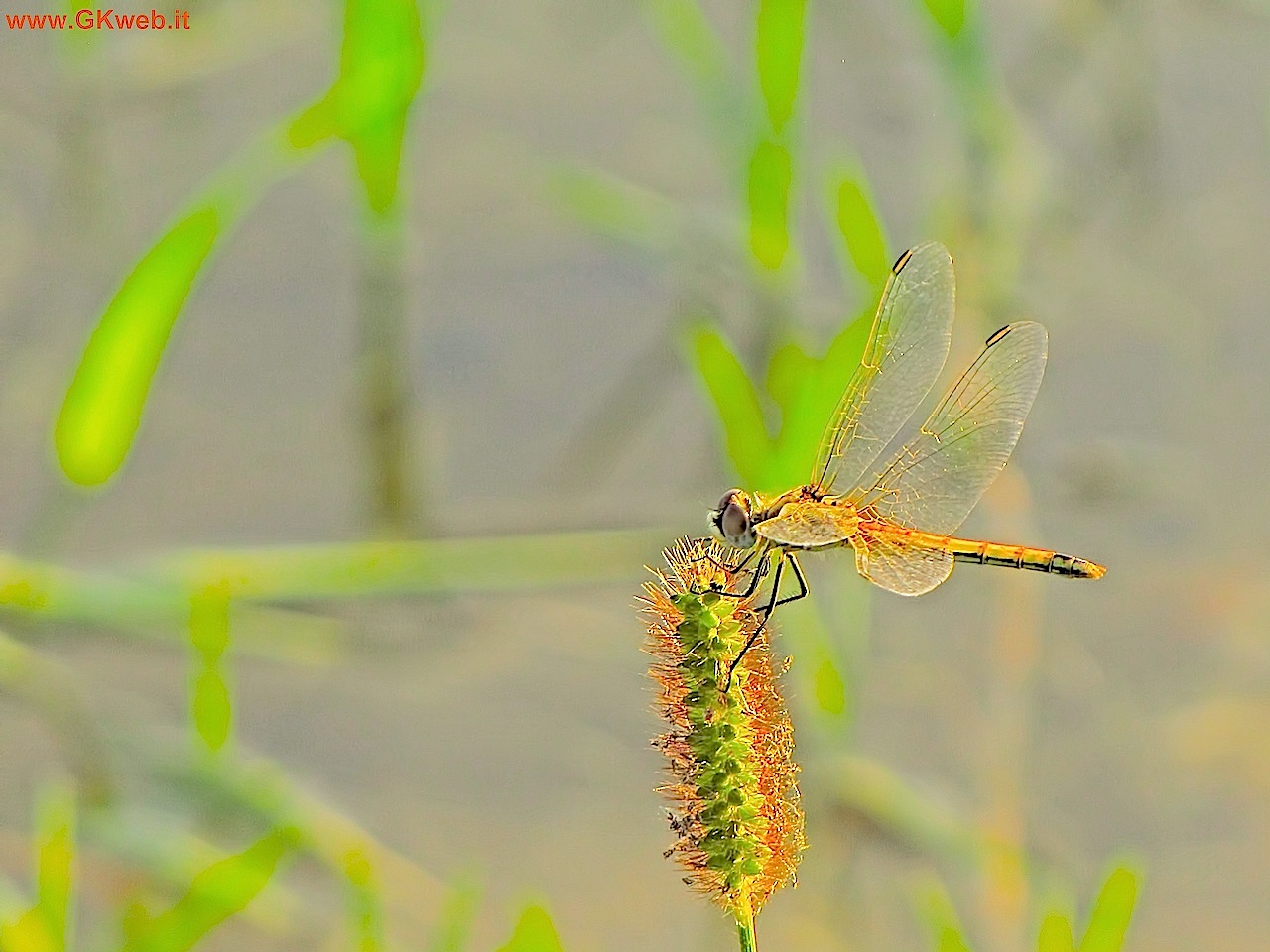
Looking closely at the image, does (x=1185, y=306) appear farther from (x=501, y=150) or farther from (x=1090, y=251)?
(x=501, y=150)

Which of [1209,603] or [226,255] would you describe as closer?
[226,255]

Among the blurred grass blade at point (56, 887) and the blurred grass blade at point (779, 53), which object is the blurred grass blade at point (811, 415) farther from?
the blurred grass blade at point (56, 887)

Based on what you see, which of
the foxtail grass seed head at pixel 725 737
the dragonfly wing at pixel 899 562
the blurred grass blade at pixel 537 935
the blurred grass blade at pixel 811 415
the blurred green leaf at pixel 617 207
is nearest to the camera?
the foxtail grass seed head at pixel 725 737

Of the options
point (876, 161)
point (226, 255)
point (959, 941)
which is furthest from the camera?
point (876, 161)

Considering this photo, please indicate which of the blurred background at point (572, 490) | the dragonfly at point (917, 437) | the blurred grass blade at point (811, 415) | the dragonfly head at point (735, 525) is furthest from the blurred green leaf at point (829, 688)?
the dragonfly head at point (735, 525)

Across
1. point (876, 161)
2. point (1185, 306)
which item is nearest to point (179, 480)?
point (876, 161)

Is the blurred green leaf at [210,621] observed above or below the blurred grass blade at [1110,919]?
above

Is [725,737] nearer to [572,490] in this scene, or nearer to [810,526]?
[810,526]
